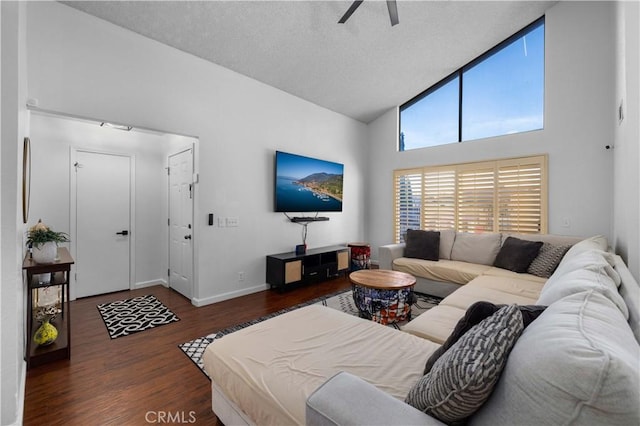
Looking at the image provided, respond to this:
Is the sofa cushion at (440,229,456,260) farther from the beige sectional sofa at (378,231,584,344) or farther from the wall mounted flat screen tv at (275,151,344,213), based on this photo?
the wall mounted flat screen tv at (275,151,344,213)

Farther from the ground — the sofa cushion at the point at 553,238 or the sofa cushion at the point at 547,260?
the sofa cushion at the point at 553,238

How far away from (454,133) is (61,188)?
234 inches

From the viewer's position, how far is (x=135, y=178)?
165 inches

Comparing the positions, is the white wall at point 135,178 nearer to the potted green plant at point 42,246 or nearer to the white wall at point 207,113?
the white wall at point 207,113

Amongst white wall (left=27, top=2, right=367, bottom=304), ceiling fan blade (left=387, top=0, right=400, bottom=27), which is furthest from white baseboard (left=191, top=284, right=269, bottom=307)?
ceiling fan blade (left=387, top=0, right=400, bottom=27)

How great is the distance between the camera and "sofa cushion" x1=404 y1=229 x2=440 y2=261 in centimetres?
401

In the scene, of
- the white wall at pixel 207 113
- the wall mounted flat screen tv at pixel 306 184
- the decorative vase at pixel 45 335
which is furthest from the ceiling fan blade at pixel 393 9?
the decorative vase at pixel 45 335

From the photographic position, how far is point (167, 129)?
10.2 ft

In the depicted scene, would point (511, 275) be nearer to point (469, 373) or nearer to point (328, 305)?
point (328, 305)

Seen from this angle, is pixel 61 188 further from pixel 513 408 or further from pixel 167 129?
pixel 513 408

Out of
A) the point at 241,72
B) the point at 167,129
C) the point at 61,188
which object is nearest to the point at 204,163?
the point at 167,129

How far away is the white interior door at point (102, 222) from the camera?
3686mm

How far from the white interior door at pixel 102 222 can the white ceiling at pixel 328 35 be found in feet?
6.62

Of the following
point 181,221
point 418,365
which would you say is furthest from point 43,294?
point 418,365
